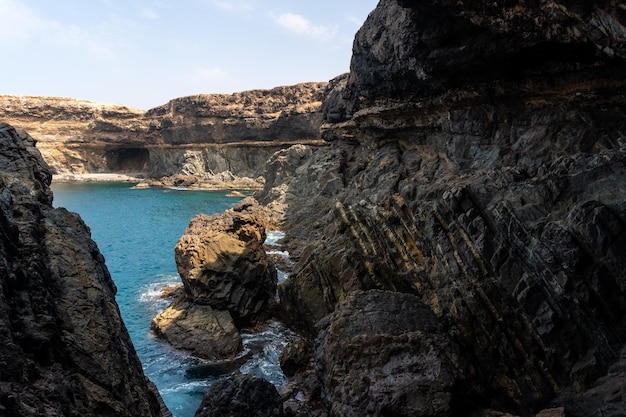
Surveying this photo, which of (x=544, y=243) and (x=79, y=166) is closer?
(x=544, y=243)

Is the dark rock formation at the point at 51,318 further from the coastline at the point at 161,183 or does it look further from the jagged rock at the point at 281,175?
the coastline at the point at 161,183

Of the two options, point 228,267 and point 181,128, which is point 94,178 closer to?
point 181,128

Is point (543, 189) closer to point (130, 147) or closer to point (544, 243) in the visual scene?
point (544, 243)

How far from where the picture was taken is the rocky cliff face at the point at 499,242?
9.52 m

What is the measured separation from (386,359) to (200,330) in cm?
999

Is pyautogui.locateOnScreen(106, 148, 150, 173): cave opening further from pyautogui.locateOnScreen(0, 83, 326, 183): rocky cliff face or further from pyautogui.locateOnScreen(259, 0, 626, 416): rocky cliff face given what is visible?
pyautogui.locateOnScreen(259, 0, 626, 416): rocky cliff face

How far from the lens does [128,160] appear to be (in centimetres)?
10275

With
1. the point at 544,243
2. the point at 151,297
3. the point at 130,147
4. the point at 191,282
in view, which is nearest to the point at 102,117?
the point at 130,147

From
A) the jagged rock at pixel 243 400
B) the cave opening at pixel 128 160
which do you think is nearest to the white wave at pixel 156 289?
the jagged rock at pixel 243 400

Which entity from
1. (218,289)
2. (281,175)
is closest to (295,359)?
(218,289)

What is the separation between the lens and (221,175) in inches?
3258

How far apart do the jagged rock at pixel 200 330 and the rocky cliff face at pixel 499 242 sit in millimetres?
2926

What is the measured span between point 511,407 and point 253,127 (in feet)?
240

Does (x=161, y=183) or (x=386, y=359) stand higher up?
(x=161, y=183)
